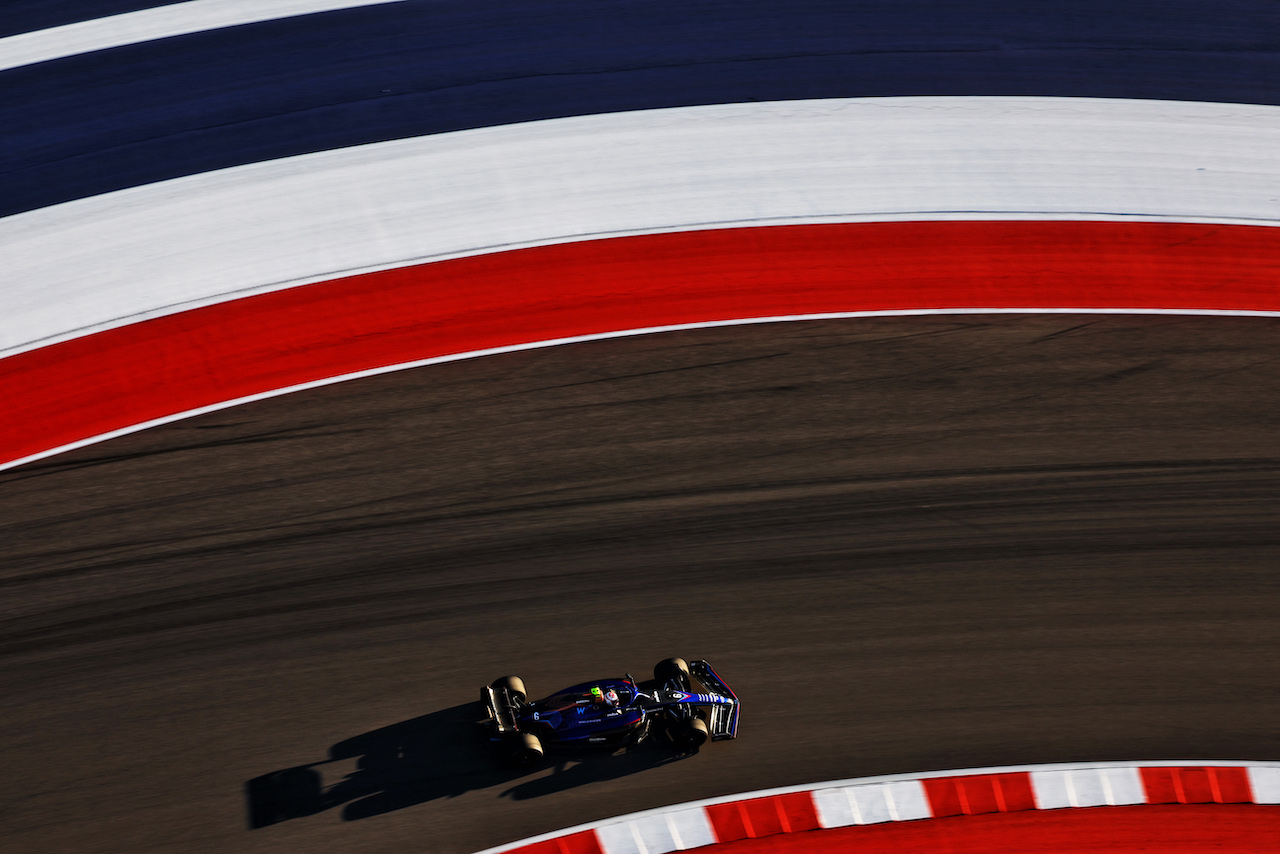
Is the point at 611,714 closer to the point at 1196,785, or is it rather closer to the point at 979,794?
the point at 979,794

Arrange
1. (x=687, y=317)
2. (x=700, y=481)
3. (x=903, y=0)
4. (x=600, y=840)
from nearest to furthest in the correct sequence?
(x=600, y=840) → (x=700, y=481) → (x=687, y=317) → (x=903, y=0)

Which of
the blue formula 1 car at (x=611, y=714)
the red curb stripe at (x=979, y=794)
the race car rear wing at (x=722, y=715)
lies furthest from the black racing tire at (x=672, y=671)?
the red curb stripe at (x=979, y=794)

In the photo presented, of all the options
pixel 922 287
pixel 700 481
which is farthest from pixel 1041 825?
pixel 922 287

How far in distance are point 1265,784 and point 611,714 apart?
Answer: 24.2 ft

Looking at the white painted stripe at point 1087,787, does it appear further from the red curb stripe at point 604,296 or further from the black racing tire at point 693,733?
the red curb stripe at point 604,296

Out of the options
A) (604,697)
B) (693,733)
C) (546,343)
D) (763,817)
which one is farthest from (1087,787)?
(546,343)

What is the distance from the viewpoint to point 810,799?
10734mm

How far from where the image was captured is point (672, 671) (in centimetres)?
1088

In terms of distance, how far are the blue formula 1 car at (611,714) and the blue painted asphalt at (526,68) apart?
9.21 metres

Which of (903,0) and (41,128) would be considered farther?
(903,0)

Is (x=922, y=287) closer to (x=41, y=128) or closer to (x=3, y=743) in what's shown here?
(x=3, y=743)

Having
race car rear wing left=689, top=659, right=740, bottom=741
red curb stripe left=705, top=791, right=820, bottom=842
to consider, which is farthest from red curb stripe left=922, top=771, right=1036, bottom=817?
race car rear wing left=689, top=659, right=740, bottom=741

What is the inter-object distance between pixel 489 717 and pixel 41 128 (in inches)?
467

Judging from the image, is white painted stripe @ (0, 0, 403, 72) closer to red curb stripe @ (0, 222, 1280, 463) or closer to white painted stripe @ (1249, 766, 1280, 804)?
red curb stripe @ (0, 222, 1280, 463)
